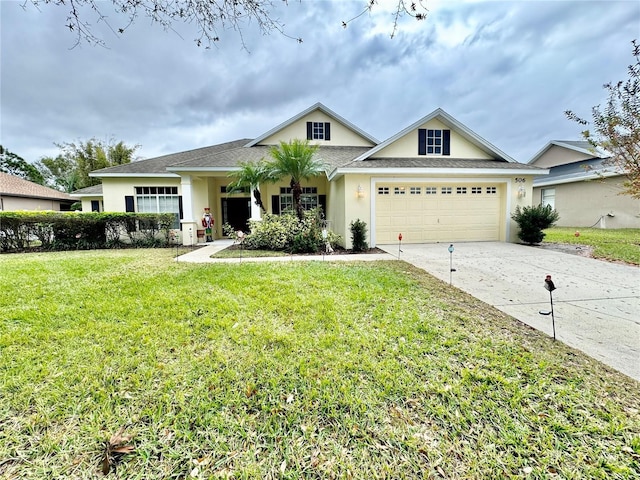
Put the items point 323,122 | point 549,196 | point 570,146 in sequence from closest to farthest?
point 323,122 → point 570,146 → point 549,196

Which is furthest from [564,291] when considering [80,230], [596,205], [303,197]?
[596,205]

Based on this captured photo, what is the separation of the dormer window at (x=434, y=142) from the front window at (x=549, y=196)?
13398mm

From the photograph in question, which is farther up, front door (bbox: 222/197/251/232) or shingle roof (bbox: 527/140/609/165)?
shingle roof (bbox: 527/140/609/165)

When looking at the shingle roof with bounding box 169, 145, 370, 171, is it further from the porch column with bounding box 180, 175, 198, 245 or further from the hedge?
the hedge

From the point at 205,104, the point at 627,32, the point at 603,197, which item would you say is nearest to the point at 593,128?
the point at 627,32

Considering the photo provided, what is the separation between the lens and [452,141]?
12.1 m

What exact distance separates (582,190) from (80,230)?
1070 inches

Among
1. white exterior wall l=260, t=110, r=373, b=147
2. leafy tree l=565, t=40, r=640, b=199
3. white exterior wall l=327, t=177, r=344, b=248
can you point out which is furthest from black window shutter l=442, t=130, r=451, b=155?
white exterior wall l=260, t=110, r=373, b=147

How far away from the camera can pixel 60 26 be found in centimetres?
337

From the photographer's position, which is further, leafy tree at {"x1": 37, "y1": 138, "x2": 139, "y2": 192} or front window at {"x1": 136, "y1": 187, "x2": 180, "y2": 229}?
leafy tree at {"x1": 37, "y1": 138, "x2": 139, "y2": 192}

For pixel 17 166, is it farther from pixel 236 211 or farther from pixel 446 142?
pixel 446 142

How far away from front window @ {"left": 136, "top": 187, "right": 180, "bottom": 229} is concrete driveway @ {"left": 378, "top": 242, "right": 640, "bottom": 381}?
10997 millimetres

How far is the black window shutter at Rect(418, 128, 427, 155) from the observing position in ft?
39.0

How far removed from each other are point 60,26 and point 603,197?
24.0 m
